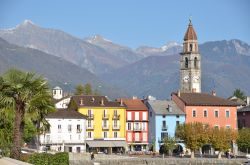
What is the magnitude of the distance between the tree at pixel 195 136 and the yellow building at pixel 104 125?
13817 mm

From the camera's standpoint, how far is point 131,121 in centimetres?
11881

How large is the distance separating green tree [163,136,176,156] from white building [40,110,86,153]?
13.2 meters

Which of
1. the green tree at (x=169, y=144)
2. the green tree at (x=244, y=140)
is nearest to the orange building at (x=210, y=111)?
the green tree at (x=169, y=144)

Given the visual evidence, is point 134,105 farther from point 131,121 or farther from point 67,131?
point 67,131

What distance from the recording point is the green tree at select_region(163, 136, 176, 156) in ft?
369

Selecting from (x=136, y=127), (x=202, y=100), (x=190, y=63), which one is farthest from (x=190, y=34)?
(x=136, y=127)

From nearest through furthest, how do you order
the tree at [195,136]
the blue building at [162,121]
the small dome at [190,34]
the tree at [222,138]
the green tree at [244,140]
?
the tree at [222,138] → the tree at [195,136] → the green tree at [244,140] → the blue building at [162,121] → the small dome at [190,34]

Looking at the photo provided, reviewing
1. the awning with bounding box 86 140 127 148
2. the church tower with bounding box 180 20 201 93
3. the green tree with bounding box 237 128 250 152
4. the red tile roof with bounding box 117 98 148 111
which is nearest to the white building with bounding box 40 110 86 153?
the awning with bounding box 86 140 127 148

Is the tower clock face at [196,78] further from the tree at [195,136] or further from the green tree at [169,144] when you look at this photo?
the tree at [195,136]

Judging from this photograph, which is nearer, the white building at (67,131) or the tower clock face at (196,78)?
the white building at (67,131)

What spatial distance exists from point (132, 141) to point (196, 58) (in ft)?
237

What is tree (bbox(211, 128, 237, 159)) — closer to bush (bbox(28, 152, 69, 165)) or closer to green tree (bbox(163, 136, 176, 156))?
green tree (bbox(163, 136, 176, 156))

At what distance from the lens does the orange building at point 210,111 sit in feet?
392

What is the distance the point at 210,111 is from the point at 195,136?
15270 mm
